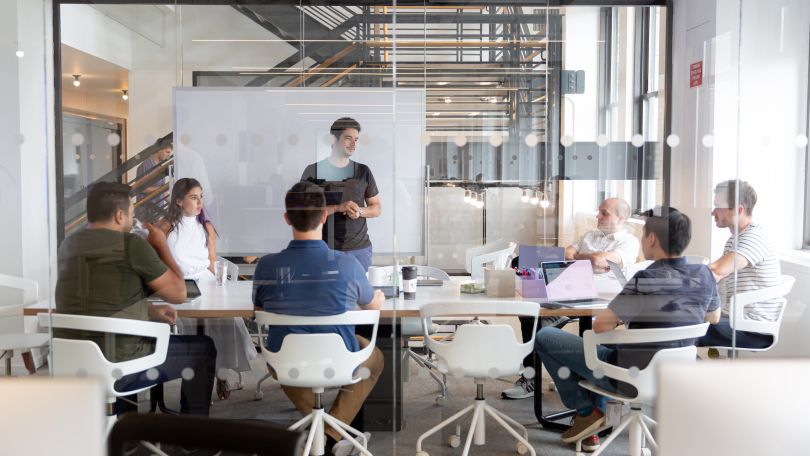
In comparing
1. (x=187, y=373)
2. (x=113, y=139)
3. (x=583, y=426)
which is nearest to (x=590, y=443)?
(x=583, y=426)

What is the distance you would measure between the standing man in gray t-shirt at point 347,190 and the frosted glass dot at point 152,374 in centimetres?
95

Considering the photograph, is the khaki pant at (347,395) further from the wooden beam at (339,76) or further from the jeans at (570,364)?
the wooden beam at (339,76)

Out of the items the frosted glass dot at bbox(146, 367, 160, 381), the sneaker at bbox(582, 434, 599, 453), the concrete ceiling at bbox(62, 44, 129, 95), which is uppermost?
the concrete ceiling at bbox(62, 44, 129, 95)

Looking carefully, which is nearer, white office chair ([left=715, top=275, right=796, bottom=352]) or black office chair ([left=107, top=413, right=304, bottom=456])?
black office chair ([left=107, top=413, right=304, bottom=456])

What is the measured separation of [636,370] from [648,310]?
286mm

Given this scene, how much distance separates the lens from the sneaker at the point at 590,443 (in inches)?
132

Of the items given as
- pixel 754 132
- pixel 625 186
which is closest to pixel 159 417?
pixel 625 186

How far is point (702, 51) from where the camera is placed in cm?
329

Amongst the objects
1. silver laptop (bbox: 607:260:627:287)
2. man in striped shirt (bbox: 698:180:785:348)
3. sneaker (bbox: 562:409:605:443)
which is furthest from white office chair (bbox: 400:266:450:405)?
man in striped shirt (bbox: 698:180:785:348)

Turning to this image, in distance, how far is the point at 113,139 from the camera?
3.18m

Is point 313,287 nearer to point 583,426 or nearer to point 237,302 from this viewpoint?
point 237,302

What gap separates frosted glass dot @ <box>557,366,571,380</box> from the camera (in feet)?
11.0

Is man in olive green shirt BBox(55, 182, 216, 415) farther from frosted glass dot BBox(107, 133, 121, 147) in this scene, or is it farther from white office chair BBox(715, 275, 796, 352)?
white office chair BBox(715, 275, 796, 352)

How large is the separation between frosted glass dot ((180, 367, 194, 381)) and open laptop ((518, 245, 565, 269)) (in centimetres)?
158
